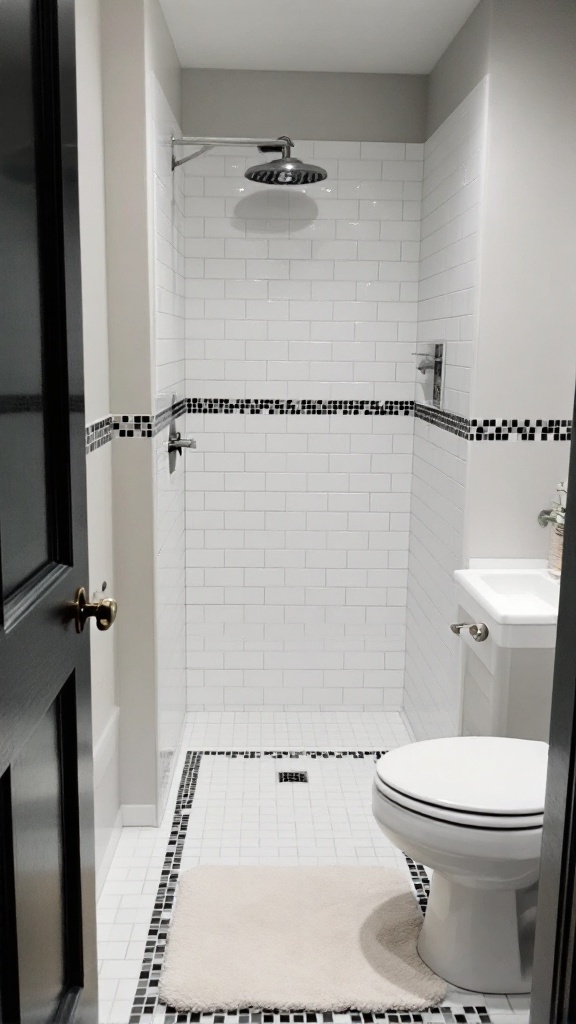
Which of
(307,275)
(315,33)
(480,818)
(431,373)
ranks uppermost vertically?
(315,33)

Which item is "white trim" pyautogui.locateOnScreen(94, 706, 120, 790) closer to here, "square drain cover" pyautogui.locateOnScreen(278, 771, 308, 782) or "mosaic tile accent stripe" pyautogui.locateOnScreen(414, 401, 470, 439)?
"square drain cover" pyautogui.locateOnScreen(278, 771, 308, 782)

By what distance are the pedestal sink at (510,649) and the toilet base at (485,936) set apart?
1.74 feet

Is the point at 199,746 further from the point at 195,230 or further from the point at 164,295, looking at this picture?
the point at 195,230

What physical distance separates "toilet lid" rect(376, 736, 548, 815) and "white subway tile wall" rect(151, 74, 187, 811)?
108 centimetres

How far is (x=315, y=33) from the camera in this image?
3221 millimetres

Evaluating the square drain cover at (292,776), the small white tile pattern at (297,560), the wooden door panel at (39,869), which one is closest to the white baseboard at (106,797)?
the square drain cover at (292,776)

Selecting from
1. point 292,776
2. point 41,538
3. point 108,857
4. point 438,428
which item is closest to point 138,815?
point 108,857

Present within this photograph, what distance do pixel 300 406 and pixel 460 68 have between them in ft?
4.78

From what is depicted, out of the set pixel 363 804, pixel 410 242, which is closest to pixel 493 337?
pixel 410 242

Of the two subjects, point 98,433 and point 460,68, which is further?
point 460,68

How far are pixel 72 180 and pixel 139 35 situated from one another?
1638 mm

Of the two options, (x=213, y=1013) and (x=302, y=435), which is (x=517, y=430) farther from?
(x=213, y=1013)

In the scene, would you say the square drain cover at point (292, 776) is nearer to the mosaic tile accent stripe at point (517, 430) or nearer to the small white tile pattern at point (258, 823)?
the small white tile pattern at point (258, 823)

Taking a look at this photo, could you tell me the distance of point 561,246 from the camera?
283cm
